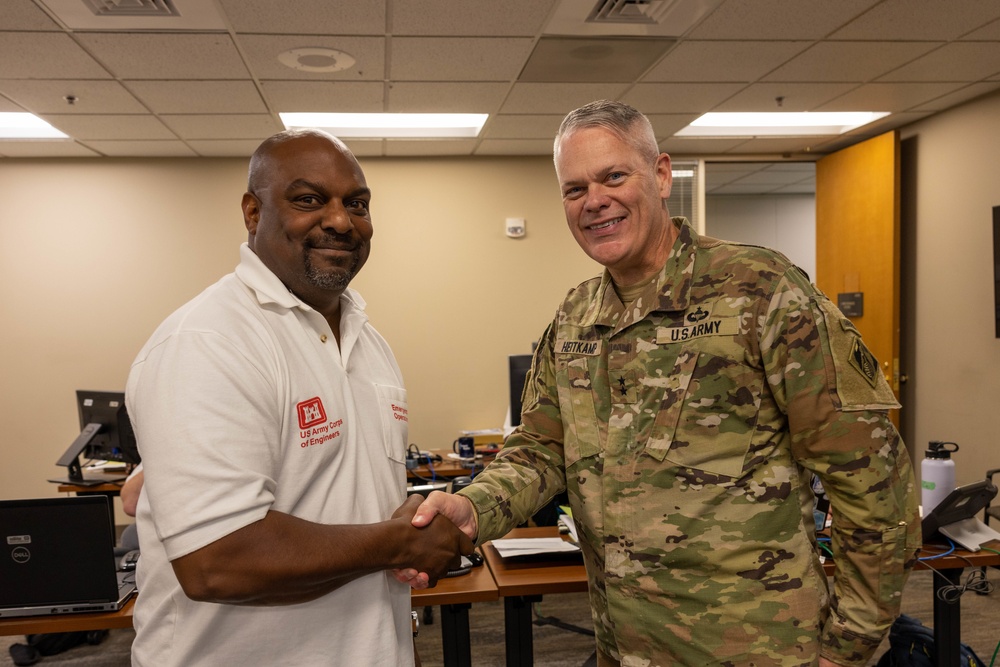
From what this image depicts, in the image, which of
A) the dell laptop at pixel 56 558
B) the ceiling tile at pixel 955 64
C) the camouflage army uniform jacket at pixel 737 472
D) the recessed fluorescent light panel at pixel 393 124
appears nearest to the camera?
the camouflage army uniform jacket at pixel 737 472

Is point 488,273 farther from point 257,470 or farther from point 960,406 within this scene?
point 257,470

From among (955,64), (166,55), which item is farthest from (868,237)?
(166,55)

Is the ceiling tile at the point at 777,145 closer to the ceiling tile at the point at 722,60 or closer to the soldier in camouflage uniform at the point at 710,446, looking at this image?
the ceiling tile at the point at 722,60

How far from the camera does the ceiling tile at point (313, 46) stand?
344cm

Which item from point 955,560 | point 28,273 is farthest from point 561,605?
point 28,273

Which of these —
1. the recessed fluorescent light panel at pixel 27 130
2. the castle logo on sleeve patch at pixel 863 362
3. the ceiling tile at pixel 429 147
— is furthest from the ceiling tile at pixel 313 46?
the castle logo on sleeve patch at pixel 863 362

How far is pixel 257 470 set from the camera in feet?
3.95

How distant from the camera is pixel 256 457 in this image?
1.20m

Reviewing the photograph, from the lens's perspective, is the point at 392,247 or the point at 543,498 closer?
the point at 543,498

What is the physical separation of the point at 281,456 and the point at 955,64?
4418 millimetres

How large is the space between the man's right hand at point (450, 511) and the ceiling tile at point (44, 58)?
9.91 ft

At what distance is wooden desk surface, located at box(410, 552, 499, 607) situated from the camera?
2.11 meters

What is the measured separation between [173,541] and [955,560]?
238cm

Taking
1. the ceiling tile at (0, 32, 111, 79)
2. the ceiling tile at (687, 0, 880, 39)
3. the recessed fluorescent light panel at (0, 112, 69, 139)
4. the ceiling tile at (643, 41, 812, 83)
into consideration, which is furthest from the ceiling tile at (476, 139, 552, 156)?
the recessed fluorescent light panel at (0, 112, 69, 139)
